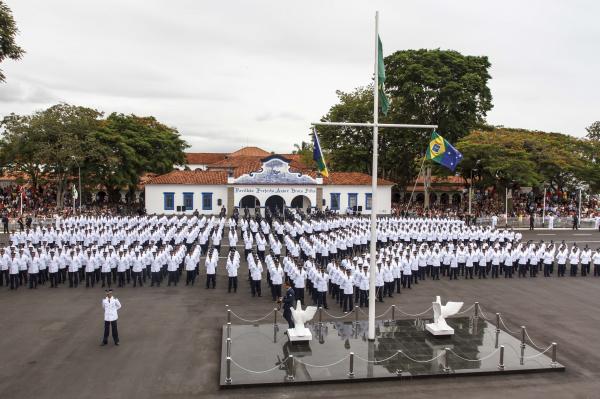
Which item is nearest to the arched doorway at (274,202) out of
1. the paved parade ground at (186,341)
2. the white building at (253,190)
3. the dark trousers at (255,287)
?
the white building at (253,190)

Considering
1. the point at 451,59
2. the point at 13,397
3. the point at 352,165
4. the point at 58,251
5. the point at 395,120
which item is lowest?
the point at 13,397

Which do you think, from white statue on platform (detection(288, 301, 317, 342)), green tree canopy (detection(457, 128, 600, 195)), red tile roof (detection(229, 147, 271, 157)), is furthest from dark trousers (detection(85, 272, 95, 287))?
red tile roof (detection(229, 147, 271, 157))

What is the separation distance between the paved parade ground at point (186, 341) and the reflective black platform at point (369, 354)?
0.83ft

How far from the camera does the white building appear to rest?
4019 centimetres

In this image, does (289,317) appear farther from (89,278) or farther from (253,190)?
(253,190)

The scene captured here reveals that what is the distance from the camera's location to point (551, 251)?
21.0m

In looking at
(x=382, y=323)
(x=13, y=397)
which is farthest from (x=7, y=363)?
(x=382, y=323)

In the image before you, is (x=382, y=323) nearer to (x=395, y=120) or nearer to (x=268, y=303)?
(x=268, y=303)

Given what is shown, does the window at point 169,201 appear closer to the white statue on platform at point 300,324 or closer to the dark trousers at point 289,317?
the dark trousers at point 289,317

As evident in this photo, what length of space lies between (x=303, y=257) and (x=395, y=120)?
27.5 m

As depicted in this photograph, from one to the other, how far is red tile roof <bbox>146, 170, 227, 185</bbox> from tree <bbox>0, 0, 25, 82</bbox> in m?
22.3

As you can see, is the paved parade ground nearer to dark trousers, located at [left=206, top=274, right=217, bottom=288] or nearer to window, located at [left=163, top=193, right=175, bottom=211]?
dark trousers, located at [left=206, top=274, right=217, bottom=288]

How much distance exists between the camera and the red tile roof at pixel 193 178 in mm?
40806

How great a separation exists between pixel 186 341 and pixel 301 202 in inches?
1170
